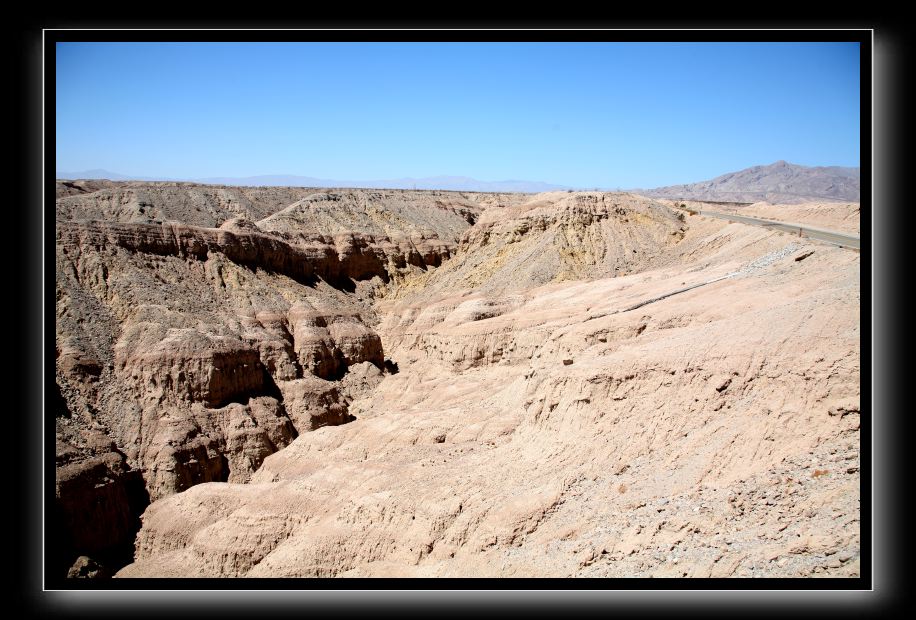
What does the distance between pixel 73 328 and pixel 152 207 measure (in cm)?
2429

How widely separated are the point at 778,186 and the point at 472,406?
132172mm

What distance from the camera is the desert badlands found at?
959 centimetres

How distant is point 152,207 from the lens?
146 ft

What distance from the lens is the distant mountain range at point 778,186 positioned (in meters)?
112

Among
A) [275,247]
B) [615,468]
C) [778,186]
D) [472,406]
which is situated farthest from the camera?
[778,186]

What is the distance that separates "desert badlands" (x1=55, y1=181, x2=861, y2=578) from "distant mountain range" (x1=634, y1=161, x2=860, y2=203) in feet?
284

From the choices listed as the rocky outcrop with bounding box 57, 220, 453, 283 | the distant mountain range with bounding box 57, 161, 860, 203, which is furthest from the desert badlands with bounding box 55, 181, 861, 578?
the distant mountain range with bounding box 57, 161, 860, 203

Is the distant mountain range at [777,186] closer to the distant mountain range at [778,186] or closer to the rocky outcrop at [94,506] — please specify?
the distant mountain range at [778,186]

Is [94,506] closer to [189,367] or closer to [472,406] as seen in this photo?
[189,367]

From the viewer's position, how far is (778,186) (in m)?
130

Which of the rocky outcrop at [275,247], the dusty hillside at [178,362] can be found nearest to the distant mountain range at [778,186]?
the rocky outcrop at [275,247]

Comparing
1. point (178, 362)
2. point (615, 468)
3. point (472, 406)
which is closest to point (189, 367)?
point (178, 362)
